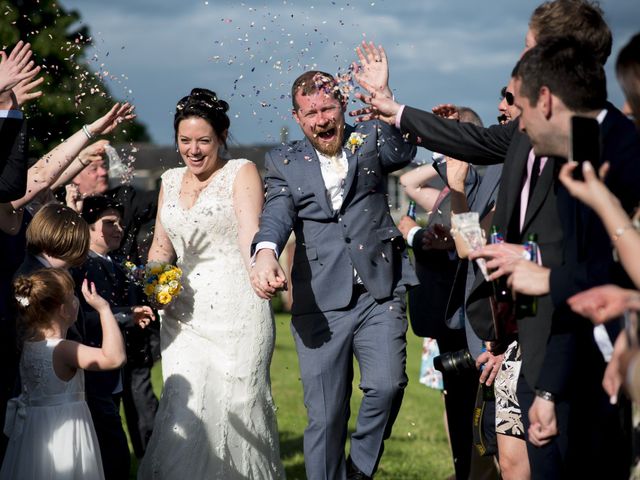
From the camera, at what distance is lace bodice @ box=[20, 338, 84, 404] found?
20.5 feet

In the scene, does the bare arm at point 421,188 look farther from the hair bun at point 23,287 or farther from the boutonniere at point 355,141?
the hair bun at point 23,287

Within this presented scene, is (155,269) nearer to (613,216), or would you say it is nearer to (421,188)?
(421,188)

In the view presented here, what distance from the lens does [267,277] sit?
20.3 feet

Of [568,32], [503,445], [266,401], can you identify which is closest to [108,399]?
[266,401]

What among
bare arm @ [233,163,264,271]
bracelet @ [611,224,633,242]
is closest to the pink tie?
bracelet @ [611,224,633,242]

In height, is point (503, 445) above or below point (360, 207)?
below

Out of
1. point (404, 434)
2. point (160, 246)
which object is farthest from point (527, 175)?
point (404, 434)

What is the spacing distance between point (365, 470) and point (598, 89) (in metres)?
3.42

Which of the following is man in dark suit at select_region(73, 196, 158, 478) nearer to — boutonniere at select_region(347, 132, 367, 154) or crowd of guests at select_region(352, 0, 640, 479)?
boutonniere at select_region(347, 132, 367, 154)

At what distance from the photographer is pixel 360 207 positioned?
22.9 feet

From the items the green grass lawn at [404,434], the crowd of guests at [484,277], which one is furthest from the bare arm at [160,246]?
the green grass lawn at [404,434]

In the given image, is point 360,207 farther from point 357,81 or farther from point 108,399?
point 108,399

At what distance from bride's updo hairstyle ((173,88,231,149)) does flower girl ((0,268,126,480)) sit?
176 centimetres

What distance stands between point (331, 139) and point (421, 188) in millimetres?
2519
